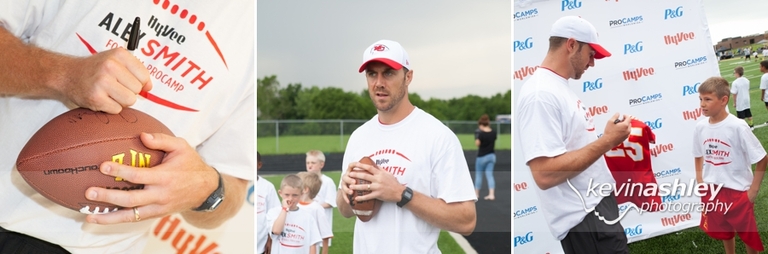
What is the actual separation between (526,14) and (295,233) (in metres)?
1.27

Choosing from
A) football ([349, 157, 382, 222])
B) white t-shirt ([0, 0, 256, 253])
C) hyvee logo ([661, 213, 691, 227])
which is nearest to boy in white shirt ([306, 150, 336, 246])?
football ([349, 157, 382, 222])

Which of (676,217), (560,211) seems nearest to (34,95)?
(560,211)

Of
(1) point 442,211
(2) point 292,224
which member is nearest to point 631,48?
(1) point 442,211

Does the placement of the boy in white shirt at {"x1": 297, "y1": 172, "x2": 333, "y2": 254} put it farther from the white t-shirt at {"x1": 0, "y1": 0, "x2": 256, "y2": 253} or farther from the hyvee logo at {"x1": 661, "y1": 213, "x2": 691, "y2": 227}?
the hyvee logo at {"x1": 661, "y1": 213, "x2": 691, "y2": 227}

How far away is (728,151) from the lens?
8.20 feet

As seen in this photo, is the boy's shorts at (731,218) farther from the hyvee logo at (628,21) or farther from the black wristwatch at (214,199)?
the black wristwatch at (214,199)

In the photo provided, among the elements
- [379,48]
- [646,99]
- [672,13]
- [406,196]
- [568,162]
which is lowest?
[406,196]

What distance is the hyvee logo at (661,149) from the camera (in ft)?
8.25

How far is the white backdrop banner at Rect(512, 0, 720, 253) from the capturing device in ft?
A: 8.18

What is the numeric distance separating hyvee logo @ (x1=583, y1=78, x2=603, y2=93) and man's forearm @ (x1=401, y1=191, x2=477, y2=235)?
2.04 feet

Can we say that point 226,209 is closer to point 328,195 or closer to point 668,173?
point 328,195

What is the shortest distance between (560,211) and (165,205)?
1508mm

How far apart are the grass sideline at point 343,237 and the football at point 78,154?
650 millimetres

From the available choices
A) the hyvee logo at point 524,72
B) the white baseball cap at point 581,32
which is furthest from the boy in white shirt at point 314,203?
the white baseball cap at point 581,32
